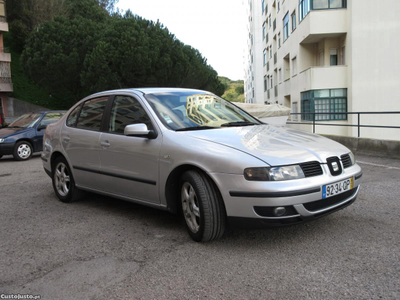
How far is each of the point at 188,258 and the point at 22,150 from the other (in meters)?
9.92

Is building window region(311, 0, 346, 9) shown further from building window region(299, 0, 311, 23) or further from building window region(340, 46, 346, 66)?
building window region(340, 46, 346, 66)

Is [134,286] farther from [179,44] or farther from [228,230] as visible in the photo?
[179,44]

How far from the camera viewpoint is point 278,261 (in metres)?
3.03

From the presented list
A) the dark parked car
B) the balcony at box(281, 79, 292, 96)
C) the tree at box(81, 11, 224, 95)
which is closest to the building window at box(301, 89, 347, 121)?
the balcony at box(281, 79, 292, 96)

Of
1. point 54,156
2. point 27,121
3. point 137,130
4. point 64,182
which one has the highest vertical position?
point 27,121

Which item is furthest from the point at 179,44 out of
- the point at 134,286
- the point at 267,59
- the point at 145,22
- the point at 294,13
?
the point at 134,286

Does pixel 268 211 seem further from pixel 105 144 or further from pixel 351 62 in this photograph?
pixel 351 62

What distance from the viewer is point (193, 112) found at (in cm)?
429

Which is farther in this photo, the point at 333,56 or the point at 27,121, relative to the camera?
the point at 333,56

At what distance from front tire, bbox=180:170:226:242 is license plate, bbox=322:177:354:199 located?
924mm

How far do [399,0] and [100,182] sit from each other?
21519mm

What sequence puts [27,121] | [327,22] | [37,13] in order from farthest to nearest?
1. [37,13]
2. [327,22]
3. [27,121]

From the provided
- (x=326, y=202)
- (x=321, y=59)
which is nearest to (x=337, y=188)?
(x=326, y=202)

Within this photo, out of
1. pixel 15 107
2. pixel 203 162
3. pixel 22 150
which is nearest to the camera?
pixel 203 162
